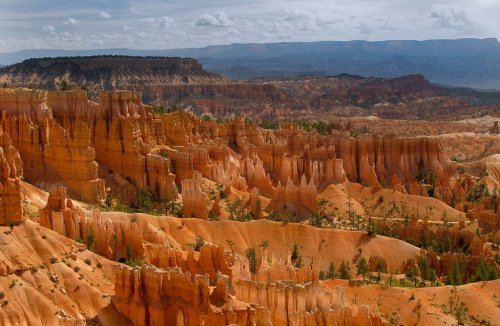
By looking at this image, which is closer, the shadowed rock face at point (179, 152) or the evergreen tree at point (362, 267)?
the evergreen tree at point (362, 267)

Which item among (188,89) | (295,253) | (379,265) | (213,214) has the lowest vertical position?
(379,265)

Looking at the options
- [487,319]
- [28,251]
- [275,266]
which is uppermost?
[28,251]

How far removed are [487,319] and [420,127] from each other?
9949 cm

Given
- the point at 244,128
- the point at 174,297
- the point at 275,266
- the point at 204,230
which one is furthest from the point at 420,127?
the point at 174,297

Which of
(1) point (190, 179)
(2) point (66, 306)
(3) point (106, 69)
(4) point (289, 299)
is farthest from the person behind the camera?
(3) point (106, 69)

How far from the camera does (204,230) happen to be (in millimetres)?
57594

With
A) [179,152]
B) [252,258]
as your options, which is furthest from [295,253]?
[179,152]

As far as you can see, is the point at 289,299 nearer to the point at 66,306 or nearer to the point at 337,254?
the point at 66,306

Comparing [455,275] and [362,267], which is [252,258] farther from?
[455,275]

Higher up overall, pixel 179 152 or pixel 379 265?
pixel 179 152

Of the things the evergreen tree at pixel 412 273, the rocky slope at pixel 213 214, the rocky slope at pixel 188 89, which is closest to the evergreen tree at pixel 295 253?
the rocky slope at pixel 213 214

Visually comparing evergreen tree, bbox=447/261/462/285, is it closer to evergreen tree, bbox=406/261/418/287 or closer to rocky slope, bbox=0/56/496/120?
evergreen tree, bbox=406/261/418/287

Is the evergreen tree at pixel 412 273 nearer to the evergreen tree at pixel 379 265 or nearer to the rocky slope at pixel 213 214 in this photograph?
the rocky slope at pixel 213 214

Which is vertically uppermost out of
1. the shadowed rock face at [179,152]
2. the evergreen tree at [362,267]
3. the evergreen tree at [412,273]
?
the shadowed rock face at [179,152]
